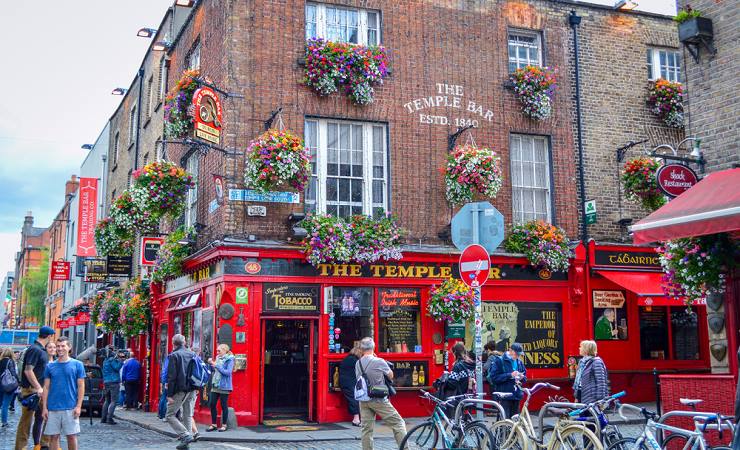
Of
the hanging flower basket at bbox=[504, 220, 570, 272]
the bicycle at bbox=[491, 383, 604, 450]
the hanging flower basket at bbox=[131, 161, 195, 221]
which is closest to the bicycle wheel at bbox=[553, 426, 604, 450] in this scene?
the bicycle at bbox=[491, 383, 604, 450]

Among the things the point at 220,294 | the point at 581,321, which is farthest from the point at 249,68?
the point at 581,321

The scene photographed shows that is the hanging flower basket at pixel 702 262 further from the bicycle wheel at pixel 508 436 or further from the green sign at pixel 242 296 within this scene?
the green sign at pixel 242 296

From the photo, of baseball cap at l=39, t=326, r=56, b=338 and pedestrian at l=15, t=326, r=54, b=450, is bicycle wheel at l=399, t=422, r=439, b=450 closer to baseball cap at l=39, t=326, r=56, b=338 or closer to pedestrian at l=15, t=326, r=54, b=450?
pedestrian at l=15, t=326, r=54, b=450

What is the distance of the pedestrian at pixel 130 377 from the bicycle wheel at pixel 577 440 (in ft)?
49.0

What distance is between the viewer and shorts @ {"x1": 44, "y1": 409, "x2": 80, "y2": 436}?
966 centimetres

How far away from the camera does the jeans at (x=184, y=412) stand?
40.4ft

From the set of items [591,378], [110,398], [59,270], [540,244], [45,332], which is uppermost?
[59,270]

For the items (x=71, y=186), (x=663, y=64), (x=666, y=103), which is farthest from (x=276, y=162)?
(x=71, y=186)

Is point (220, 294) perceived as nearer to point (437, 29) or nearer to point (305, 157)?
point (305, 157)

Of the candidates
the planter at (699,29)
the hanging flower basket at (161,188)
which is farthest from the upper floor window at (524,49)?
the hanging flower basket at (161,188)

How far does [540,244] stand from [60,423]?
37.8 feet

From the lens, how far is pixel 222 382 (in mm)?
15031

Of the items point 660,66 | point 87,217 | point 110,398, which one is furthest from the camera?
point 87,217

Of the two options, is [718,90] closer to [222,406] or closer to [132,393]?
[222,406]
